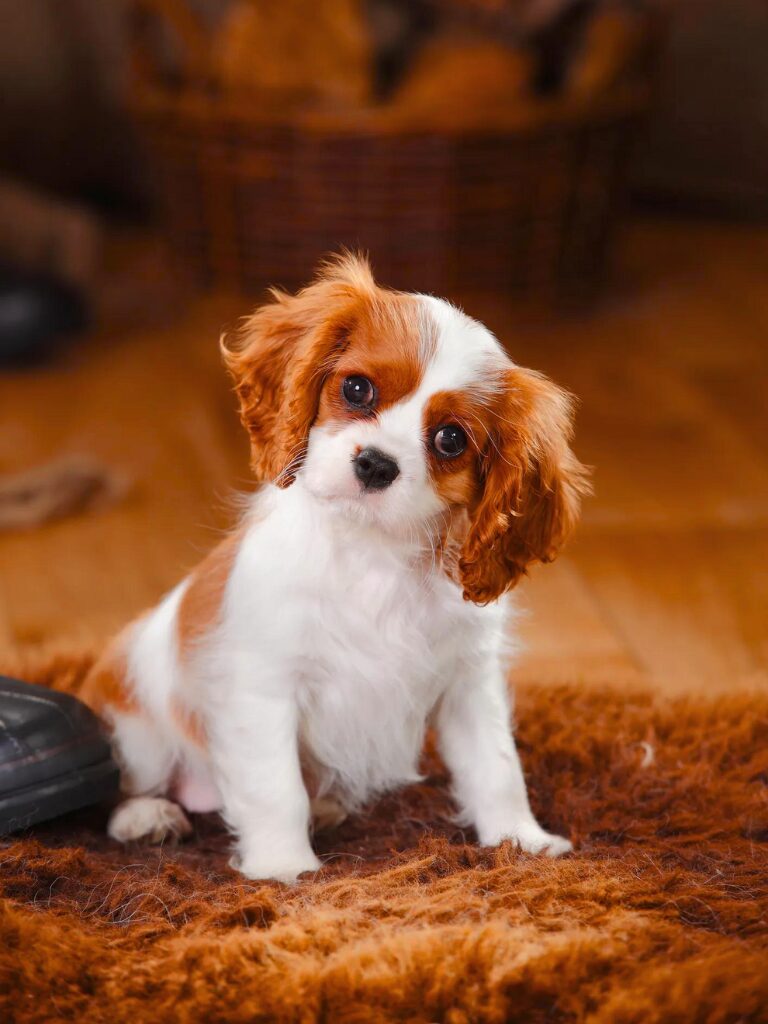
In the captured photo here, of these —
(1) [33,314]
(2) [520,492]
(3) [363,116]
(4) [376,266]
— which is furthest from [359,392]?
(1) [33,314]

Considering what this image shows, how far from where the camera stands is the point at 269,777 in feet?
4.68

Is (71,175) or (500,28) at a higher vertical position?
(500,28)

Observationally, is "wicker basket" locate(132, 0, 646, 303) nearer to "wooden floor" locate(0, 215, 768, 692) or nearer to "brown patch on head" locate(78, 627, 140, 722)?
"wooden floor" locate(0, 215, 768, 692)

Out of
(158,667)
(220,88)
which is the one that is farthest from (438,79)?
(158,667)

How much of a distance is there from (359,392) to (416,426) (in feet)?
0.25

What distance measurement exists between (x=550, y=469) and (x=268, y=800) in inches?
18.6

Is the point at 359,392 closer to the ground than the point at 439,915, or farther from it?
farther from it

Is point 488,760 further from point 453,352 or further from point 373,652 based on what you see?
point 453,352

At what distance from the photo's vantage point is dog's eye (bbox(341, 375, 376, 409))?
4.25 feet

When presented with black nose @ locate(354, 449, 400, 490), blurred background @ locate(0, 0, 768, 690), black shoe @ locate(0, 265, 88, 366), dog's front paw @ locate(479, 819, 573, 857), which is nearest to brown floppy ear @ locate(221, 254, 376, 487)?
black nose @ locate(354, 449, 400, 490)

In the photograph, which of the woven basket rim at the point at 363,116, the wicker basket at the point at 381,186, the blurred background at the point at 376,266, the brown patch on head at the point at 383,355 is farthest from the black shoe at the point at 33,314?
the brown patch on head at the point at 383,355

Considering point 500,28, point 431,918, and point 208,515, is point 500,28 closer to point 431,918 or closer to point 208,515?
point 208,515

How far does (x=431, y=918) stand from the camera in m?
1.27

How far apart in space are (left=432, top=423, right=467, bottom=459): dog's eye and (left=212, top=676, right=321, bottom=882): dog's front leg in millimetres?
327
